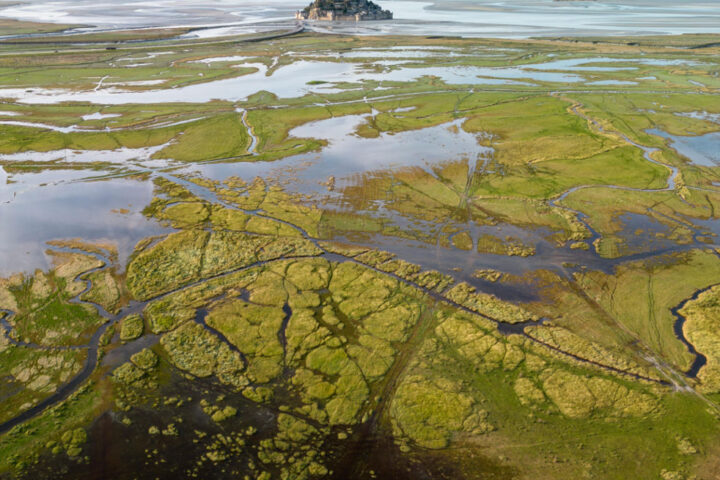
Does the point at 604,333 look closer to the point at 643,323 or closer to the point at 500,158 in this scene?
the point at 643,323

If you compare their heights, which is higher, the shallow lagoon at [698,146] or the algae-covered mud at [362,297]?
the shallow lagoon at [698,146]

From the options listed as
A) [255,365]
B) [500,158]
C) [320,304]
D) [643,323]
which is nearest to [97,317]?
[255,365]

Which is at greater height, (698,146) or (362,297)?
(698,146)

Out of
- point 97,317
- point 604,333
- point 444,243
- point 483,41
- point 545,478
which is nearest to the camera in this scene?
point 545,478

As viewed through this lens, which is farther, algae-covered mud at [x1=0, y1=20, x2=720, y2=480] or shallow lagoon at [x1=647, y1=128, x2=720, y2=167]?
shallow lagoon at [x1=647, y1=128, x2=720, y2=167]

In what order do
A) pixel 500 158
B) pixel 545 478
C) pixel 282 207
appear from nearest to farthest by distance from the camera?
1. pixel 545 478
2. pixel 282 207
3. pixel 500 158

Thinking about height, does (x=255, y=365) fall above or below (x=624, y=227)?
below

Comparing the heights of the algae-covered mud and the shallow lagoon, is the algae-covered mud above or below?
below

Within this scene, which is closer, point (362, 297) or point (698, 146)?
point (362, 297)
